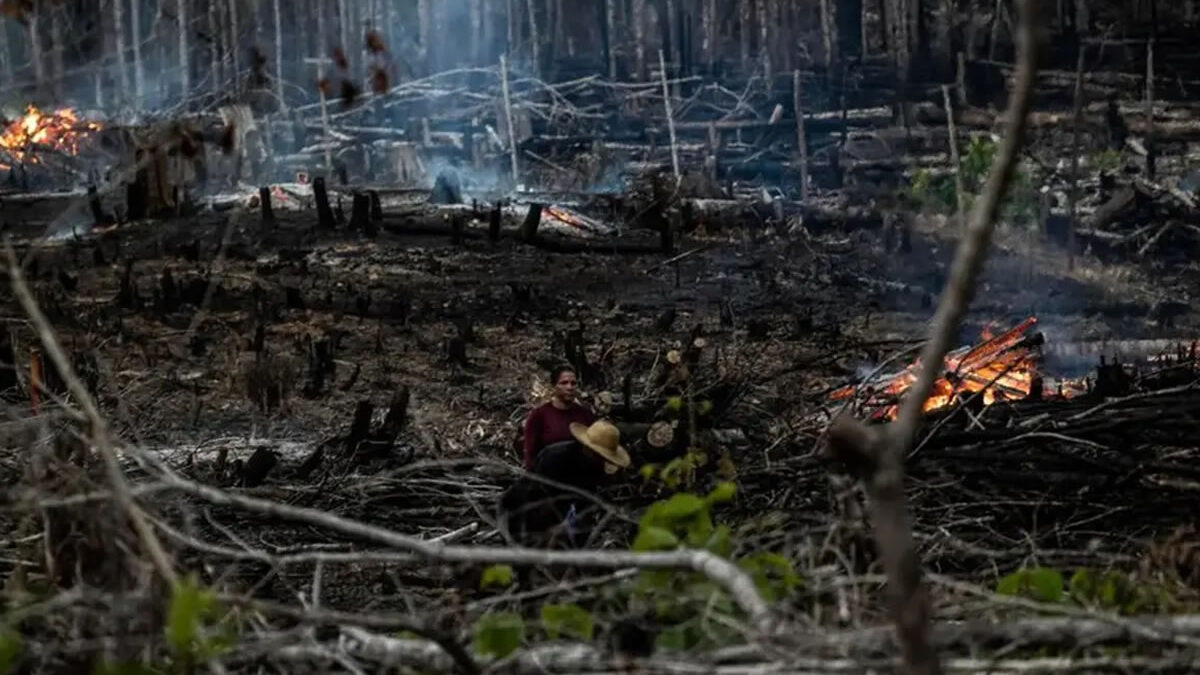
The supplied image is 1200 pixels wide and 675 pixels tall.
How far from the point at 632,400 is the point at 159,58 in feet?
88.4

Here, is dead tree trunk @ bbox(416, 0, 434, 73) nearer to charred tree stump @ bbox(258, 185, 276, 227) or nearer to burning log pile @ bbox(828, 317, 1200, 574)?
charred tree stump @ bbox(258, 185, 276, 227)

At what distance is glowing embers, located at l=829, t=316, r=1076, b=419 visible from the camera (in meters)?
10.0

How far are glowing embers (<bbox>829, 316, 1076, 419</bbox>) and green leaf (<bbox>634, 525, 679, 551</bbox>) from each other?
5327mm

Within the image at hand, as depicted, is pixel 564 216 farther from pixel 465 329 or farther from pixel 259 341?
pixel 259 341

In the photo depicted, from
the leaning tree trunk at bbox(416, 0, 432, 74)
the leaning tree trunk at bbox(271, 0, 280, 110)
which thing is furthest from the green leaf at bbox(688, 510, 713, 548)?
the leaning tree trunk at bbox(416, 0, 432, 74)

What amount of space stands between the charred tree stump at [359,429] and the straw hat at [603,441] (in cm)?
276

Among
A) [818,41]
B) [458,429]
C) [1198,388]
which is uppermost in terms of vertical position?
[818,41]

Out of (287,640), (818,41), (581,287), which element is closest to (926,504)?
(287,640)

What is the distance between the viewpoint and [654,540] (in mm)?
4504

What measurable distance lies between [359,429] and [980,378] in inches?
178

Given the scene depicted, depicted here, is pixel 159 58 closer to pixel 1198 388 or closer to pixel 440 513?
pixel 440 513

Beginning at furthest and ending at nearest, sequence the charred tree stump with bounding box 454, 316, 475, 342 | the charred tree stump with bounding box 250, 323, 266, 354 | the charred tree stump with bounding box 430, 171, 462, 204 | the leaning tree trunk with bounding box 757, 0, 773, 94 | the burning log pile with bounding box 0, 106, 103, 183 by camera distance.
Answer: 1. the leaning tree trunk with bounding box 757, 0, 773, 94
2. the burning log pile with bounding box 0, 106, 103, 183
3. the charred tree stump with bounding box 430, 171, 462, 204
4. the charred tree stump with bounding box 454, 316, 475, 342
5. the charred tree stump with bounding box 250, 323, 266, 354

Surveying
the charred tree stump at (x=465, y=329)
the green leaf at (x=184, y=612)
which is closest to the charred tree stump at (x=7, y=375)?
the charred tree stump at (x=465, y=329)

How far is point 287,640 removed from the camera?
4.71 m
